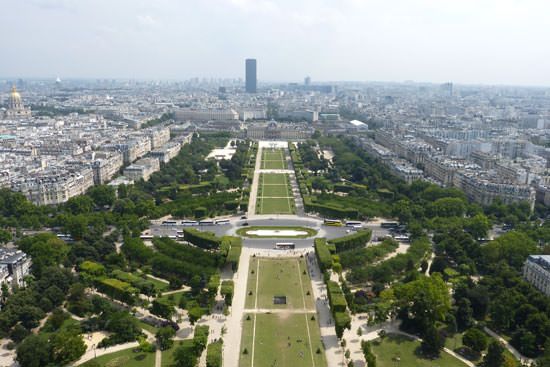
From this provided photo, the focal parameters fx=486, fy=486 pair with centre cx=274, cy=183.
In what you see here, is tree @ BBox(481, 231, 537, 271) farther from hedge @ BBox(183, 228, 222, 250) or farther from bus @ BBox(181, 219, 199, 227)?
bus @ BBox(181, 219, 199, 227)

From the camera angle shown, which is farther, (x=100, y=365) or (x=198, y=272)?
(x=198, y=272)

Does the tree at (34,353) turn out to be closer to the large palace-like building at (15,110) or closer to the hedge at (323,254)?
the hedge at (323,254)

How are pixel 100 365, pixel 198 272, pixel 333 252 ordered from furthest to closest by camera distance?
pixel 333 252 → pixel 198 272 → pixel 100 365

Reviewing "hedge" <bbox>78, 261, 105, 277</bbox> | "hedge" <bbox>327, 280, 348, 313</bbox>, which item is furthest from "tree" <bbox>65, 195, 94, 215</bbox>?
"hedge" <bbox>327, 280, 348, 313</bbox>

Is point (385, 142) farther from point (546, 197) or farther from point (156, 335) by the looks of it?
point (156, 335)

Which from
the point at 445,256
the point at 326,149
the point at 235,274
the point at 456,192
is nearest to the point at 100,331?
the point at 235,274

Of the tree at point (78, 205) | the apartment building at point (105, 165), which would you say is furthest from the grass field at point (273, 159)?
the tree at point (78, 205)

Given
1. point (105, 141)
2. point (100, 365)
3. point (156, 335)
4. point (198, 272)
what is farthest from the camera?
point (105, 141)
